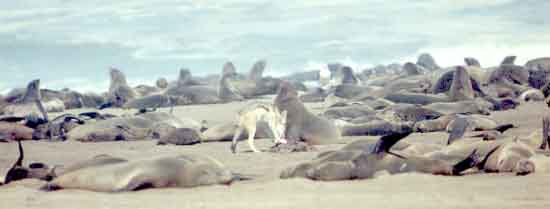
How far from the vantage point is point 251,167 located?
30.1 ft

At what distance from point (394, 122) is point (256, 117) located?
2991 millimetres

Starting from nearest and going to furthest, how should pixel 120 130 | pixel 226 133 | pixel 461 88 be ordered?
1. pixel 226 133
2. pixel 120 130
3. pixel 461 88

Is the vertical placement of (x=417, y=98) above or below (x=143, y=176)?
below

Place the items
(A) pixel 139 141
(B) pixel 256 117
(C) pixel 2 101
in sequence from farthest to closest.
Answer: (C) pixel 2 101 < (A) pixel 139 141 < (B) pixel 256 117

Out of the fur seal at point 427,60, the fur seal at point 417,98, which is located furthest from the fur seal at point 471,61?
the fur seal at point 417,98

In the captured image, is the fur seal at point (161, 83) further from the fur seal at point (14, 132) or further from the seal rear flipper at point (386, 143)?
the seal rear flipper at point (386, 143)

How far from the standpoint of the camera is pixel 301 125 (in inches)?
481

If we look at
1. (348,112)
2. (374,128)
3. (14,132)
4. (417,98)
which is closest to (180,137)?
(374,128)

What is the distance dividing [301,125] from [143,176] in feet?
16.9

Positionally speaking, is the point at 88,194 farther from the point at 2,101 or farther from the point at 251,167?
the point at 2,101

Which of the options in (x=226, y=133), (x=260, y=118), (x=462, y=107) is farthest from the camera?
(x=462, y=107)

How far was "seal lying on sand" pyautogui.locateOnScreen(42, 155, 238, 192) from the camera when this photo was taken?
7.21 m

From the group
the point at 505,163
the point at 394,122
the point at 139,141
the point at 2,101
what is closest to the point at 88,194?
the point at 505,163

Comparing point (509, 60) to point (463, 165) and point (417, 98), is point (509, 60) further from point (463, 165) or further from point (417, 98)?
point (463, 165)
